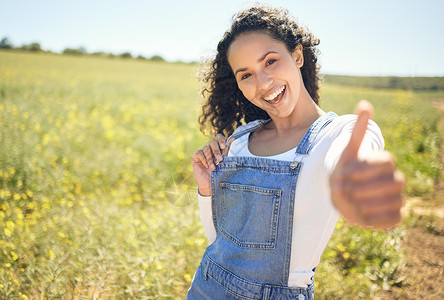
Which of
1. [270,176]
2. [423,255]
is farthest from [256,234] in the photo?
[423,255]

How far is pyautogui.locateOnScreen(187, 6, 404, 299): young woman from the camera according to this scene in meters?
1.02

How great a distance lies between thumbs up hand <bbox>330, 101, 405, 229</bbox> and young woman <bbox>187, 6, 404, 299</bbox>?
21 cm

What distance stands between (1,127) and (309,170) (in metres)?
5.17

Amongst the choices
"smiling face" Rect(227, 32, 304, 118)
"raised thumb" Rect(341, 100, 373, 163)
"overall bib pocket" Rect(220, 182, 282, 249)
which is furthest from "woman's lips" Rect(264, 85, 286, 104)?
"raised thumb" Rect(341, 100, 373, 163)

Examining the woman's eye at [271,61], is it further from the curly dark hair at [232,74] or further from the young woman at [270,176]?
the curly dark hair at [232,74]

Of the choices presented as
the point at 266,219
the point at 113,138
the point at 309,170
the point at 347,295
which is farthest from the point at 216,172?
the point at 113,138

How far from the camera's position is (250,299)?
1.09 metres

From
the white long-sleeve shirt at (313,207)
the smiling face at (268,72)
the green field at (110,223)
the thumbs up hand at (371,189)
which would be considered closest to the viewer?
the thumbs up hand at (371,189)

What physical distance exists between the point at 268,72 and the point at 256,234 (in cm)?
63

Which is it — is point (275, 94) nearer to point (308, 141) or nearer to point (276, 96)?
point (276, 96)

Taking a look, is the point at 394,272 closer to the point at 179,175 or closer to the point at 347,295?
the point at 347,295

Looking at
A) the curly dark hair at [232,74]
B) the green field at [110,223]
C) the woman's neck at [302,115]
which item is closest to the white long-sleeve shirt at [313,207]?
the woman's neck at [302,115]

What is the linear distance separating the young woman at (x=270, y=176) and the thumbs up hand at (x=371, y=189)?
21 cm

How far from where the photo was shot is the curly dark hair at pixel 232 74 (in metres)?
1.31
